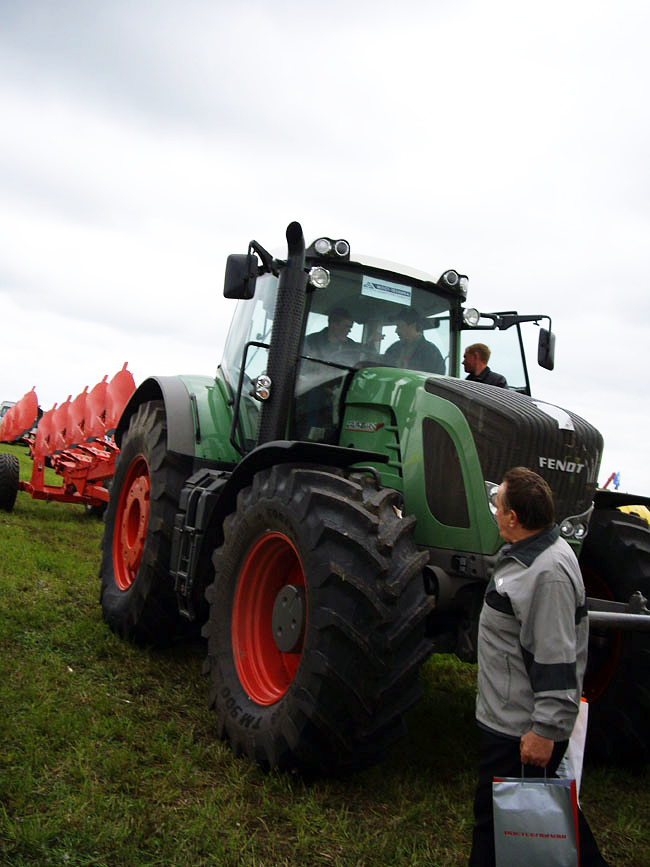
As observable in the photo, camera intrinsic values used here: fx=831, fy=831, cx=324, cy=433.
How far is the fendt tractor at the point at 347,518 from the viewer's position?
3.42 metres

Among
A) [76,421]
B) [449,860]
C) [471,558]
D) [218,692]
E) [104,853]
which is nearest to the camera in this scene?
[104,853]

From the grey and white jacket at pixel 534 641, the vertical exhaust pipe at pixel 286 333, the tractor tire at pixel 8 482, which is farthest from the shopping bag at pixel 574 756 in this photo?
the tractor tire at pixel 8 482

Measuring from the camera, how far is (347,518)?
140 inches

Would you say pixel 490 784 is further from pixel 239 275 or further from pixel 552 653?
pixel 239 275

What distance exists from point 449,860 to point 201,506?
7.50 feet

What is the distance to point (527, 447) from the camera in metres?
3.93

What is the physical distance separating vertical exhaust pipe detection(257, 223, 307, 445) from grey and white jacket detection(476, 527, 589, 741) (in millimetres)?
2057

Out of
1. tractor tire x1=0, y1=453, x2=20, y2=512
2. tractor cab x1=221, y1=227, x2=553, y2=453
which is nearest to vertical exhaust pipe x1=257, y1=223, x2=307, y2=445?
tractor cab x1=221, y1=227, x2=553, y2=453

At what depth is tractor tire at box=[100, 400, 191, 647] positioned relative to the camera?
17.1 ft

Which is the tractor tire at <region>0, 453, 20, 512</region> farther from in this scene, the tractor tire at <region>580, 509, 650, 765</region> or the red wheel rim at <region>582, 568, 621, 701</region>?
the red wheel rim at <region>582, 568, 621, 701</region>

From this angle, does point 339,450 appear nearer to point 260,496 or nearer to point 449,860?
point 260,496

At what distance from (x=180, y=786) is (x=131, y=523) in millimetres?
2884

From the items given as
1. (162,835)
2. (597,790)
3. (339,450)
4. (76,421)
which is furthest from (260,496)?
(76,421)

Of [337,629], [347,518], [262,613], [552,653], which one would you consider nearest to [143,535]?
[262,613]
